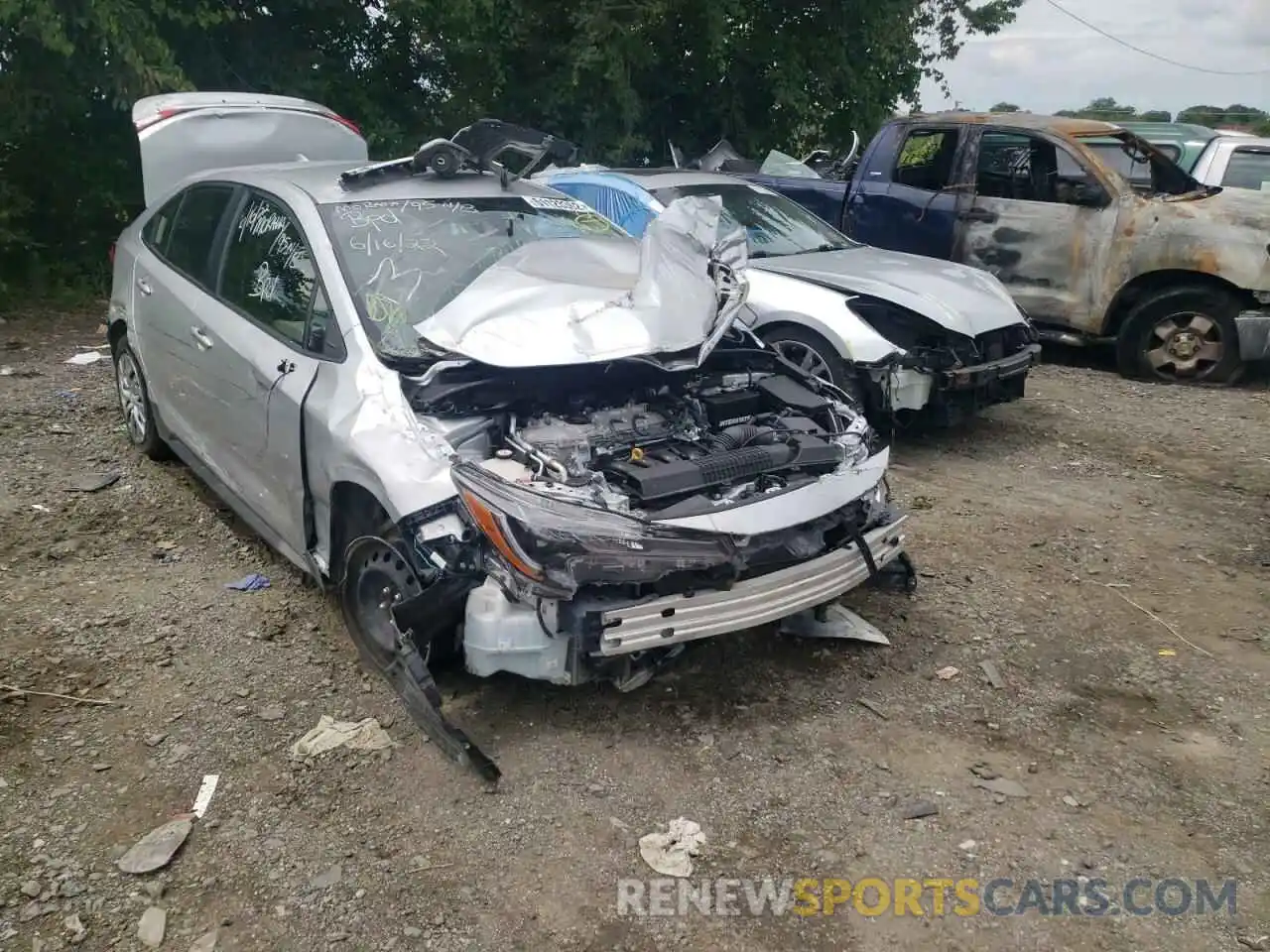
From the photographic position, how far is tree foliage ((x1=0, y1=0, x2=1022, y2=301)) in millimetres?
8797

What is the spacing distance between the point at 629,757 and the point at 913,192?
6.41 m

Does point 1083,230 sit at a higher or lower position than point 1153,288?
higher

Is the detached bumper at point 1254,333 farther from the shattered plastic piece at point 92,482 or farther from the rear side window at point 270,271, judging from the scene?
the shattered plastic piece at point 92,482

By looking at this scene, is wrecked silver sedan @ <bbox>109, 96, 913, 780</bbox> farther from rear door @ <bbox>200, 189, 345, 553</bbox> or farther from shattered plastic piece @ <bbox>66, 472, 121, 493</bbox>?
shattered plastic piece @ <bbox>66, 472, 121, 493</bbox>

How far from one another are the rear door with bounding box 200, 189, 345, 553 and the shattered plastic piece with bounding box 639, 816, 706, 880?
1742mm

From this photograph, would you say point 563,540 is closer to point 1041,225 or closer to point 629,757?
point 629,757

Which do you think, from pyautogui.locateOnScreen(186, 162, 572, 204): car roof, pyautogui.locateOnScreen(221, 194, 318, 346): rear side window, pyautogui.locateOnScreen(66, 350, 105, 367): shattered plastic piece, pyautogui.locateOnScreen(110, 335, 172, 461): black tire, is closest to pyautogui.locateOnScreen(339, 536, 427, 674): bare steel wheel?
pyautogui.locateOnScreen(221, 194, 318, 346): rear side window

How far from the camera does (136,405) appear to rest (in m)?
5.59

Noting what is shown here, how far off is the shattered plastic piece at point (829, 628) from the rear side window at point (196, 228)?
2.86 m

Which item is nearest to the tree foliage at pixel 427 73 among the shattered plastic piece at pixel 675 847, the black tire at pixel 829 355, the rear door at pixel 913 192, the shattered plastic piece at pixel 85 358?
the shattered plastic piece at pixel 85 358

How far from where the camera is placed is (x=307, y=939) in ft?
8.43

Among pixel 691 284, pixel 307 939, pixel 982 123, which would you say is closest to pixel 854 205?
pixel 982 123

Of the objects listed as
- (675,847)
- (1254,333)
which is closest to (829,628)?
(675,847)

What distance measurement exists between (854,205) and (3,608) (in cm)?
683
